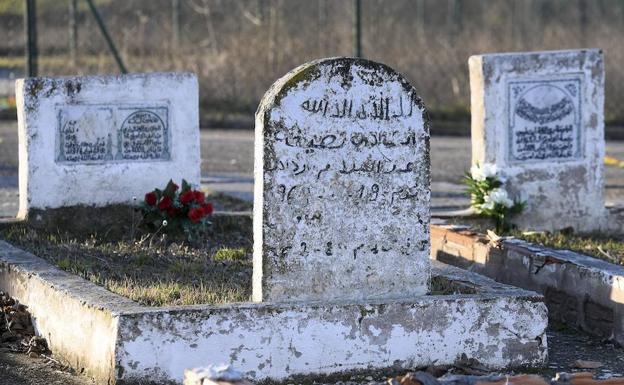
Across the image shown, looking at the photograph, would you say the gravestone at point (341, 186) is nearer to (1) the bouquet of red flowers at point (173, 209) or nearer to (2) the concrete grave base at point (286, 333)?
(2) the concrete grave base at point (286, 333)

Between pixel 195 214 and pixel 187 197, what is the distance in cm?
25

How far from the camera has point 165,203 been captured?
30.0 feet

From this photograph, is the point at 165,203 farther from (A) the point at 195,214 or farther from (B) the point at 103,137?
(B) the point at 103,137

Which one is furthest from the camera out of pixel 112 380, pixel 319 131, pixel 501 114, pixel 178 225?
pixel 501 114

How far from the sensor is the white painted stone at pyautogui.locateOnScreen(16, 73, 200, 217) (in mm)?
9148

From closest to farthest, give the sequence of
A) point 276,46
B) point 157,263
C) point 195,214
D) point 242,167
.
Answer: point 157,263
point 195,214
point 242,167
point 276,46

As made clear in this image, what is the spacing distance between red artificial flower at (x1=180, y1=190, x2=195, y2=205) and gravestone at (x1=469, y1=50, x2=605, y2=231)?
213cm

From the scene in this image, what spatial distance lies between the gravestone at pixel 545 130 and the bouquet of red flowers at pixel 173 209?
83.5 inches

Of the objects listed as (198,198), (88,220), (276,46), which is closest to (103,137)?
(88,220)

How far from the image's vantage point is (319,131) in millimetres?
6348

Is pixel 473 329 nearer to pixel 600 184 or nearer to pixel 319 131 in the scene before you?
pixel 319 131

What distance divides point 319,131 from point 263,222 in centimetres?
51

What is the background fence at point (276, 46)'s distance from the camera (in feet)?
61.1

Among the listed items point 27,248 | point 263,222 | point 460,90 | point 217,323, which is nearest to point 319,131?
point 263,222
